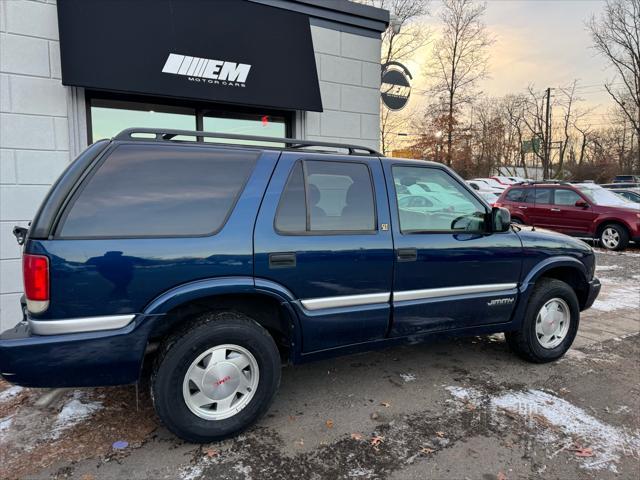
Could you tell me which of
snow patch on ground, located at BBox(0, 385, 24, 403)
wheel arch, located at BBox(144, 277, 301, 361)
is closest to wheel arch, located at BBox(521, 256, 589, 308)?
wheel arch, located at BBox(144, 277, 301, 361)

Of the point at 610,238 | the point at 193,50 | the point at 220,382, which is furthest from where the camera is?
the point at 610,238

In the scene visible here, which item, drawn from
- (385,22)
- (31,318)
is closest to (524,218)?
(385,22)

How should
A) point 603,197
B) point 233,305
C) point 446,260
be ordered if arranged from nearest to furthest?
1. point 233,305
2. point 446,260
3. point 603,197

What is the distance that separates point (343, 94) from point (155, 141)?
190 inches

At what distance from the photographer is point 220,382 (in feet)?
9.02

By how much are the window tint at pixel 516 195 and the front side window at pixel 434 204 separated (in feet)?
34.2

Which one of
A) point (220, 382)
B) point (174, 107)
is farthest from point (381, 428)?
point (174, 107)

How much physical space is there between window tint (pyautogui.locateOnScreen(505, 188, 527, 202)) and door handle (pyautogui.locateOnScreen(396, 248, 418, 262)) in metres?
11.2

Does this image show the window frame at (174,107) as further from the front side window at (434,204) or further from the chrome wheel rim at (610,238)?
the chrome wheel rim at (610,238)

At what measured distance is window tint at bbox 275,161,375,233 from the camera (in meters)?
2.98

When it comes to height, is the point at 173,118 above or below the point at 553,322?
above

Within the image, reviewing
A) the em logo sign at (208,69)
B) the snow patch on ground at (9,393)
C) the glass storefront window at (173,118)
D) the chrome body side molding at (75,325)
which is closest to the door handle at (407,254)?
the chrome body side molding at (75,325)

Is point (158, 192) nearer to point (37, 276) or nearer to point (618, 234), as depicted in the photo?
point (37, 276)

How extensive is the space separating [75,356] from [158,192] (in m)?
1.05
